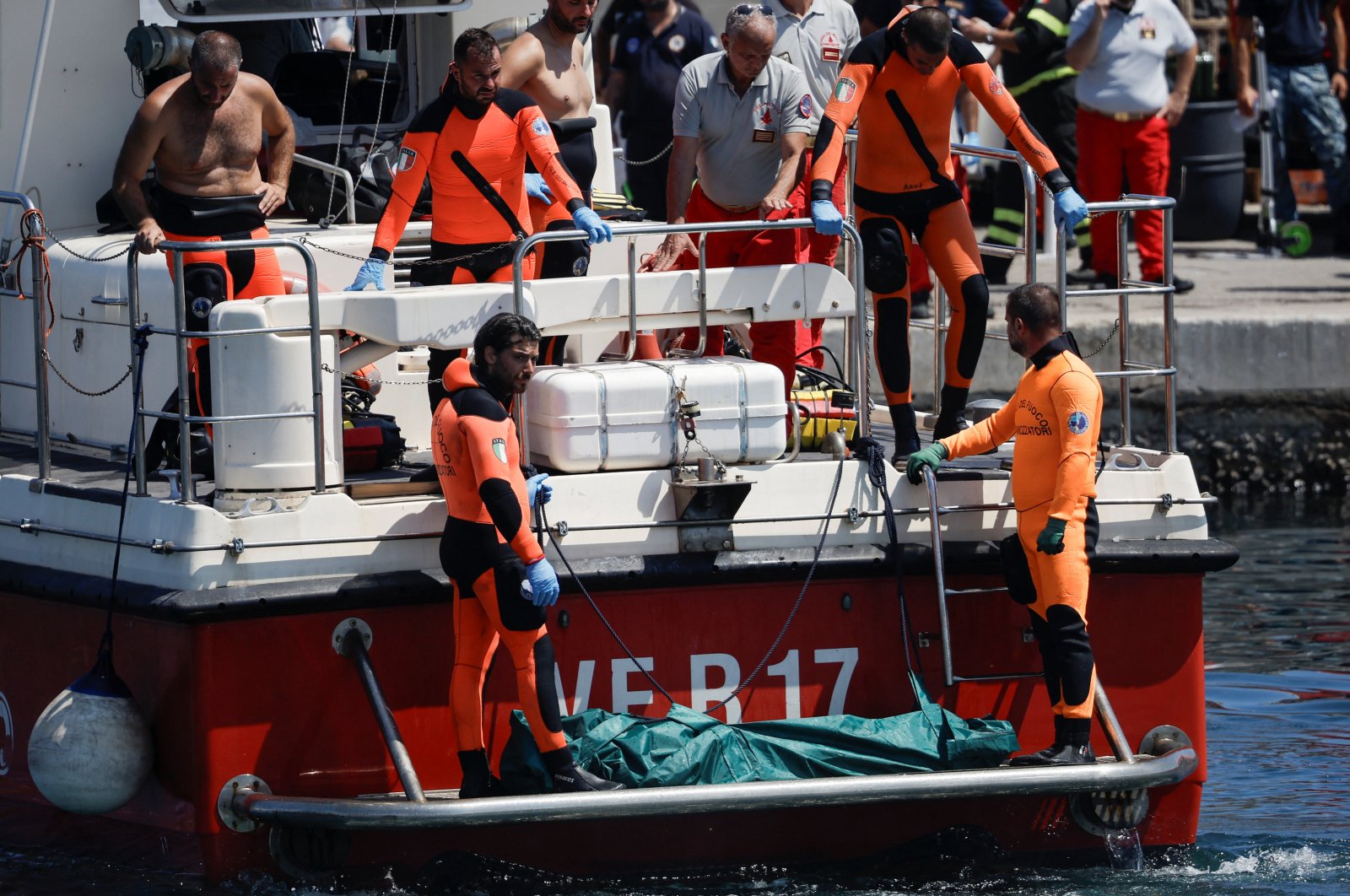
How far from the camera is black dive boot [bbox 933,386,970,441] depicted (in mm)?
7336

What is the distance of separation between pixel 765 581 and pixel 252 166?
2.28m

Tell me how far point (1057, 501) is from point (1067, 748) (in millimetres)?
702

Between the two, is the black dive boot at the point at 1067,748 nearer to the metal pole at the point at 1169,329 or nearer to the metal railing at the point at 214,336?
the metal pole at the point at 1169,329

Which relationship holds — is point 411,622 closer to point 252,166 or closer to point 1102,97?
point 252,166

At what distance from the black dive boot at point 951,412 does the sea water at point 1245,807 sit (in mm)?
1457

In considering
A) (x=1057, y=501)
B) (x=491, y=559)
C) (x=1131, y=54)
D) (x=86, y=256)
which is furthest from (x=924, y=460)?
(x=1131, y=54)

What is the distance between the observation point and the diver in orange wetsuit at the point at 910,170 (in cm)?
717

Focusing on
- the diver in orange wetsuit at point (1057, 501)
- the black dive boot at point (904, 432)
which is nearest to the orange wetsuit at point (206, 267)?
the black dive boot at point (904, 432)

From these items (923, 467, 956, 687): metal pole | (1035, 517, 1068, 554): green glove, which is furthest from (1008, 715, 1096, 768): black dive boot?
(1035, 517, 1068, 554): green glove

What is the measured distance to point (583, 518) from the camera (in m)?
6.54

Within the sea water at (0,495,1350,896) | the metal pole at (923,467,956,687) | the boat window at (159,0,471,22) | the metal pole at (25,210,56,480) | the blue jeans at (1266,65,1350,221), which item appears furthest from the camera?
the blue jeans at (1266,65,1350,221)

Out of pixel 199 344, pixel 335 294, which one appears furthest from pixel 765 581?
pixel 199 344

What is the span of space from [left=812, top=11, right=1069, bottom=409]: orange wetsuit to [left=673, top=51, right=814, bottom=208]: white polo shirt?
2.24 feet

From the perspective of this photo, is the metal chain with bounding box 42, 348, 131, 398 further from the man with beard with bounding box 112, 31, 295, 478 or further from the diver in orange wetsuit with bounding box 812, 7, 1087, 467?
the diver in orange wetsuit with bounding box 812, 7, 1087, 467
